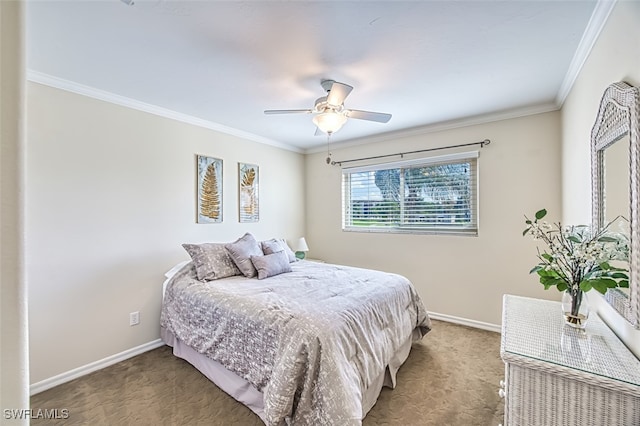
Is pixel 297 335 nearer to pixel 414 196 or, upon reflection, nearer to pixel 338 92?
pixel 338 92

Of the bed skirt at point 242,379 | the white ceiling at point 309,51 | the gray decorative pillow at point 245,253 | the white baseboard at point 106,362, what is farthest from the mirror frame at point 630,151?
the gray decorative pillow at point 245,253

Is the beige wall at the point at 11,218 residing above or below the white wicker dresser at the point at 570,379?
above

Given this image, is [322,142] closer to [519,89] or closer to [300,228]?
[300,228]

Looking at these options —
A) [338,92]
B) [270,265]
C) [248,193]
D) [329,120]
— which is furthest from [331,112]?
[248,193]

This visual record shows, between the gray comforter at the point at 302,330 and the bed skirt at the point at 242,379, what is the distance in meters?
0.10

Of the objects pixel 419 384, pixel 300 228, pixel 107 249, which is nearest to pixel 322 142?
pixel 300 228

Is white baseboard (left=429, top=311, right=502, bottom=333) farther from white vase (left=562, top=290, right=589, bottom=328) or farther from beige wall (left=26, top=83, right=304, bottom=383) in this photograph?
beige wall (left=26, top=83, right=304, bottom=383)

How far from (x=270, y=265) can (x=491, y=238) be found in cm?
251

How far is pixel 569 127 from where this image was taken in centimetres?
244

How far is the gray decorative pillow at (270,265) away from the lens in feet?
8.93

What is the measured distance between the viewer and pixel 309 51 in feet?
6.19

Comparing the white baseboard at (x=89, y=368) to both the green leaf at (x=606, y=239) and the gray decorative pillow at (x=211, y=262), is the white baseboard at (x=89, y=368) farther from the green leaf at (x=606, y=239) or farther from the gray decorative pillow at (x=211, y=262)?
A: the green leaf at (x=606, y=239)

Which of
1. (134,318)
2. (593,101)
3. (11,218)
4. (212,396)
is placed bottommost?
(212,396)

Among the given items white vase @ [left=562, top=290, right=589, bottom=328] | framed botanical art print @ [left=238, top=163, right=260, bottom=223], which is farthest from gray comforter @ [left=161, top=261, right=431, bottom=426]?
framed botanical art print @ [left=238, top=163, right=260, bottom=223]
